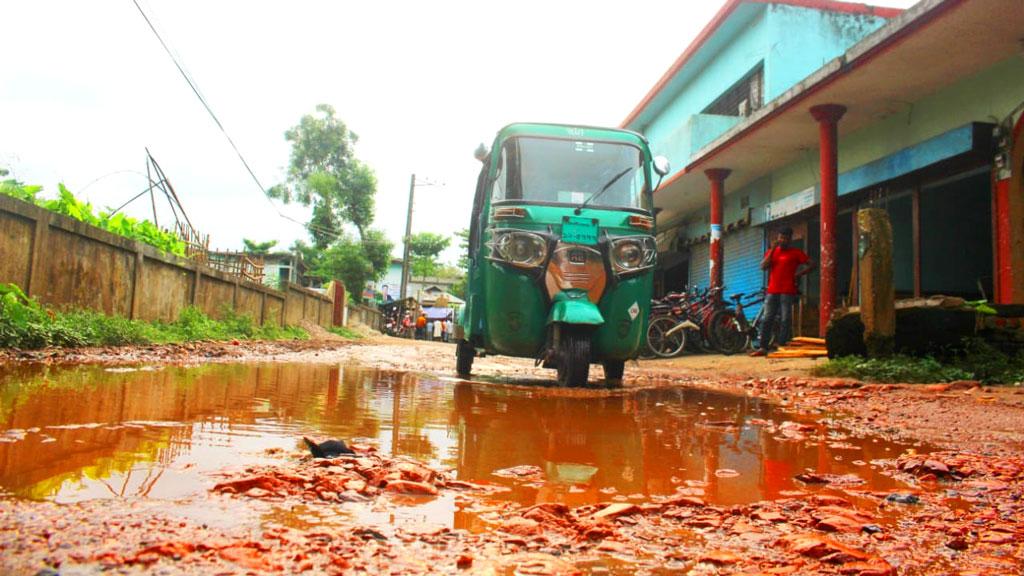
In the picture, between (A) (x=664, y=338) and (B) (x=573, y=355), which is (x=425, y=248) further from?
(B) (x=573, y=355)

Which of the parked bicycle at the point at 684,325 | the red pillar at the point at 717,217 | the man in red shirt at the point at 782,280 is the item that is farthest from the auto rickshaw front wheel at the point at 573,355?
the red pillar at the point at 717,217

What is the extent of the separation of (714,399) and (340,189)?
39.8m

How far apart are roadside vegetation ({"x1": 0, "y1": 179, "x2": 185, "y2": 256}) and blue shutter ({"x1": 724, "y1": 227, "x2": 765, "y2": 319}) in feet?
34.1

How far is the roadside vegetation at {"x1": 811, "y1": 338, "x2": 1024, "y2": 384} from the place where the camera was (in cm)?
590

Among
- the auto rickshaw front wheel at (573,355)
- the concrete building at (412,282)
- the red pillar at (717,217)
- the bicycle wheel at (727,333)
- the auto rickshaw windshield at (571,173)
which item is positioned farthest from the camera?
the concrete building at (412,282)

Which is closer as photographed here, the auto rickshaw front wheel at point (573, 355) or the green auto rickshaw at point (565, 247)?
the auto rickshaw front wheel at point (573, 355)

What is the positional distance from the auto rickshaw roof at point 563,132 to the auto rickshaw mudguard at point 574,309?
143cm

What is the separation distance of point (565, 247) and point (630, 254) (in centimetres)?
56

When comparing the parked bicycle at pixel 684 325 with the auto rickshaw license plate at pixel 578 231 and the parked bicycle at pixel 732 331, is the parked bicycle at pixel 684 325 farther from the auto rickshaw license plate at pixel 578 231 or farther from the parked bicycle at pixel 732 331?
the auto rickshaw license plate at pixel 578 231

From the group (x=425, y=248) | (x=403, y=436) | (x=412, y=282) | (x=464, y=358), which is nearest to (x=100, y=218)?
(x=464, y=358)

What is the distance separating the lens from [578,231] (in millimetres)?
5555

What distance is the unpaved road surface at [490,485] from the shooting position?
4.71ft

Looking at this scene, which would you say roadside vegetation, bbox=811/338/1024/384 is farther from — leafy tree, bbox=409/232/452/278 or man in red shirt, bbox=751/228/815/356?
leafy tree, bbox=409/232/452/278

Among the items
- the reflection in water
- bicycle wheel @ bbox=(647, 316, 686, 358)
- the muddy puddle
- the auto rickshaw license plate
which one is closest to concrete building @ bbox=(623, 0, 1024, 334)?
bicycle wheel @ bbox=(647, 316, 686, 358)
